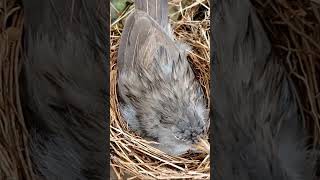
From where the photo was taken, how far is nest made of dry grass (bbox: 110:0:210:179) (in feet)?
3.59

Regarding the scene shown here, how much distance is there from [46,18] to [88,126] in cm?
12

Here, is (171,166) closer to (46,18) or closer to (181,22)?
(181,22)

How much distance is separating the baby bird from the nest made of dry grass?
2 centimetres

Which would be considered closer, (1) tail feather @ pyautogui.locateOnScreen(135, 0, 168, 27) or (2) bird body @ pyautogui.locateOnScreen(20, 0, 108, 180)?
(2) bird body @ pyautogui.locateOnScreen(20, 0, 108, 180)

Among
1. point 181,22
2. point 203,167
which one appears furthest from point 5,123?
point 181,22

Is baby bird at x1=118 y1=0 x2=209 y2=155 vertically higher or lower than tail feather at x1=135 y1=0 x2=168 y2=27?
lower

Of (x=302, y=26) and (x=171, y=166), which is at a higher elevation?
(x=302, y=26)

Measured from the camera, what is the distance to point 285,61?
51cm

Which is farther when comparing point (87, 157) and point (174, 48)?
point (174, 48)

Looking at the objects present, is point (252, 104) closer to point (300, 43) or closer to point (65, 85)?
point (300, 43)

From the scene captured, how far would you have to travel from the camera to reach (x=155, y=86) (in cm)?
116

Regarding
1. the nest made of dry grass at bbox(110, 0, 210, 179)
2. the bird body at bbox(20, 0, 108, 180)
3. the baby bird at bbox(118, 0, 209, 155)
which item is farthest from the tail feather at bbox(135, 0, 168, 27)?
the bird body at bbox(20, 0, 108, 180)

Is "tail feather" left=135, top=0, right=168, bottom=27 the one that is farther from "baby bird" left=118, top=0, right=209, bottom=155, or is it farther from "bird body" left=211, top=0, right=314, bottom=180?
"bird body" left=211, top=0, right=314, bottom=180

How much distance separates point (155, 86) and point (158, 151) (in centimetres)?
15
